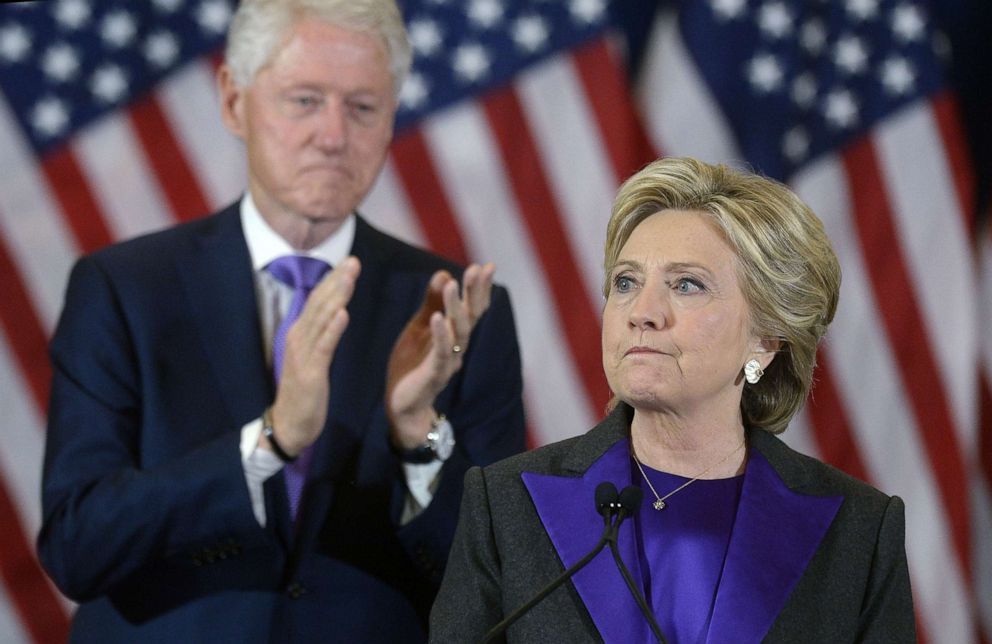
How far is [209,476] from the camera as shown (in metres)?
2.55

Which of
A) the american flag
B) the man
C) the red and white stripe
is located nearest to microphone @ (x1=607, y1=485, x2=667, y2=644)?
the man

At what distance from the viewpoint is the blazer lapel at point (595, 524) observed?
188cm

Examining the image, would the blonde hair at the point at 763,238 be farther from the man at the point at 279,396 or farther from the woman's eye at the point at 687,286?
the man at the point at 279,396

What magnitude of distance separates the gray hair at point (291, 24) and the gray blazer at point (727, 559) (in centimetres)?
118

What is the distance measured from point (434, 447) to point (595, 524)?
0.72m

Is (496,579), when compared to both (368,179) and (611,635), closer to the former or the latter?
(611,635)

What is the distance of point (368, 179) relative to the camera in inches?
113

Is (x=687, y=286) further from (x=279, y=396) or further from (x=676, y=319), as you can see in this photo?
(x=279, y=396)

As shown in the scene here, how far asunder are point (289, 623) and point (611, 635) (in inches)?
39.3

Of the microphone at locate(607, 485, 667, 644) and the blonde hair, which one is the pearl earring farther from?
the microphone at locate(607, 485, 667, 644)

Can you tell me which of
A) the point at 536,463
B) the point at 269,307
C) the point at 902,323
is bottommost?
the point at 902,323

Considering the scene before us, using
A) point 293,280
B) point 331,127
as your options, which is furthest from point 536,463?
point 331,127

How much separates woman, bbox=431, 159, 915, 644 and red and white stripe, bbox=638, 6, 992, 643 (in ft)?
4.07

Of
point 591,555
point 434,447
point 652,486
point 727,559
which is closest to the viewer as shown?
point 591,555
